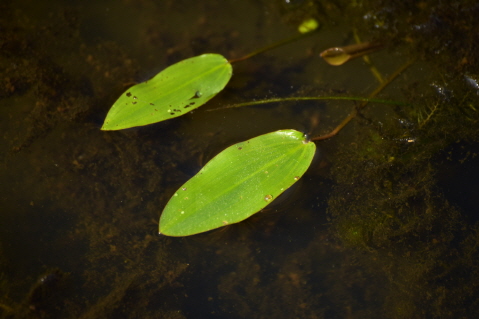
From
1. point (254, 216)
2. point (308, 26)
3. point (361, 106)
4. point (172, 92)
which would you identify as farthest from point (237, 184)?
point (308, 26)

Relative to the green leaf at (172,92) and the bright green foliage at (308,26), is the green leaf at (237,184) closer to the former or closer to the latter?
the green leaf at (172,92)

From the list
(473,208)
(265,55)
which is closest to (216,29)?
(265,55)

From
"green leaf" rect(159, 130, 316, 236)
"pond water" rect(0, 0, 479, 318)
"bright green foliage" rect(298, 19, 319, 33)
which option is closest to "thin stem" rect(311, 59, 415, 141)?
"pond water" rect(0, 0, 479, 318)

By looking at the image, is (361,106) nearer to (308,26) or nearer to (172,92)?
Result: (308,26)

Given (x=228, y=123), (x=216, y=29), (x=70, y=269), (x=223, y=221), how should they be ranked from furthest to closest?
(x=216, y=29) < (x=228, y=123) < (x=70, y=269) < (x=223, y=221)

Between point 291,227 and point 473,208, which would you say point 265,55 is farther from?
point 473,208

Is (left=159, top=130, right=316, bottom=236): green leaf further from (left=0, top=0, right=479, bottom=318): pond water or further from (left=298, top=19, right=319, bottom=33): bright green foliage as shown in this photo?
(left=298, top=19, right=319, bottom=33): bright green foliage

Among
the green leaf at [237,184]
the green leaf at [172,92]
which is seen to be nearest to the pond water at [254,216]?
the green leaf at [172,92]

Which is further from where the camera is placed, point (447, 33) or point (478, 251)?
point (447, 33)
